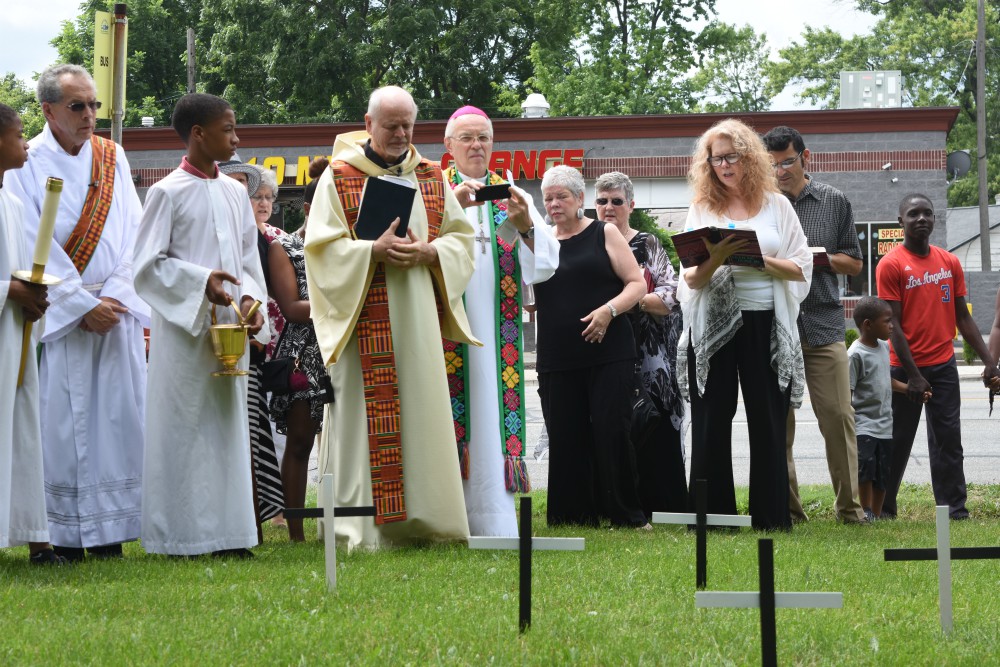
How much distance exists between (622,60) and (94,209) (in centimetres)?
4295

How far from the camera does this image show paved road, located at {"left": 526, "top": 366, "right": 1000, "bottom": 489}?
12266 mm

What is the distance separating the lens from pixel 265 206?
8531 millimetres

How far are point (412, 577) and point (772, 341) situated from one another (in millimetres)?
3049

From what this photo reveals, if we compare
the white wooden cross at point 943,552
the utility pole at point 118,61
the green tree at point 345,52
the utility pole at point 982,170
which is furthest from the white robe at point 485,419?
the green tree at point 345,52

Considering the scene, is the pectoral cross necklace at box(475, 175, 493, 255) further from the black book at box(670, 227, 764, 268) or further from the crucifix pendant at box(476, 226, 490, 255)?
the black book at box(670, 227, 764, 268)

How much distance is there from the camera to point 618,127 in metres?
30.7

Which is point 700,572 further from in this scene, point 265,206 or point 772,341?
point 265,206

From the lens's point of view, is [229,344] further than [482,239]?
No

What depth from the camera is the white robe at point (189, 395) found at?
261 inches

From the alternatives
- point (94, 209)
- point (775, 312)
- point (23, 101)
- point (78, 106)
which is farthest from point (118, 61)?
point (23, 101)

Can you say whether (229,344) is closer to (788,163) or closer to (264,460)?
(264,460)

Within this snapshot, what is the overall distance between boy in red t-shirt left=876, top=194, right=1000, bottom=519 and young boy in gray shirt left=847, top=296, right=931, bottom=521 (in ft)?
0.30

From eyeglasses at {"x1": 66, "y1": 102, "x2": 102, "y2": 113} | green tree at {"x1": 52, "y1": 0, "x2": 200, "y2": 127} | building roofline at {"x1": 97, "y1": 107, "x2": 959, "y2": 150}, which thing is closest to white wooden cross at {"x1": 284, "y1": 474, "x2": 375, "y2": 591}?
eyeglasses at {"x1": 66, "y1": 102, "x2": 102, "y2": 113}

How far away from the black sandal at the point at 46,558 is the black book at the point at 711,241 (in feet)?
11.7
